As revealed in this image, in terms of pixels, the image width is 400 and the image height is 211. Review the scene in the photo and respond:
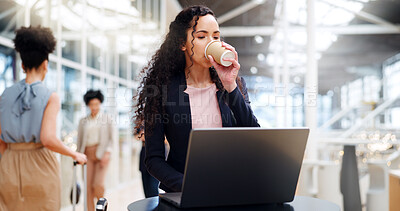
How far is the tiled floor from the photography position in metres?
4.95

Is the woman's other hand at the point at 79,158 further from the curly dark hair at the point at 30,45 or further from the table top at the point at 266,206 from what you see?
the table top at the point at 266,206

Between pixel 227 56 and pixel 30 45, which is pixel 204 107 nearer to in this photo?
pixel 227 56

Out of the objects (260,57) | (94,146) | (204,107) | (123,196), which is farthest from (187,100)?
(260,57)

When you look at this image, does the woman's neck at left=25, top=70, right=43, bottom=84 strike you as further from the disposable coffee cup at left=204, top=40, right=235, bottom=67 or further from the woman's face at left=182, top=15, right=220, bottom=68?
the disposable coffee cup at left=204, top=40, right=235, bottom=67

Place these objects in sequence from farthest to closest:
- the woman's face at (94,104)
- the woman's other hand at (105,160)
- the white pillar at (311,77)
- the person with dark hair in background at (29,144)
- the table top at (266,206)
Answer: the woman's face at (94,104) < the white pillar at (311,77) < the woman's other hand at (105,160) < the person with dark hair in background at (29,144) < the table top at (266,206)

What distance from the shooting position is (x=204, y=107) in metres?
1.28

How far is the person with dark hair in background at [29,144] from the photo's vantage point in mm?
1826

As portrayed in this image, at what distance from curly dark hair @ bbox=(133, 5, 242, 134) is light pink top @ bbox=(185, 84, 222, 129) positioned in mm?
49

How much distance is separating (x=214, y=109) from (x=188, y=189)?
46 cm

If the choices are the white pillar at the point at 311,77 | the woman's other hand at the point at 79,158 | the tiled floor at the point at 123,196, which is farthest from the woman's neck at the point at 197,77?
the tiled floor at the point at 123,196

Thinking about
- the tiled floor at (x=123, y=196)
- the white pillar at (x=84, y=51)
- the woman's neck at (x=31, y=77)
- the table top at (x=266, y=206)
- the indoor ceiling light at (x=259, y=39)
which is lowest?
the tiled floor at (x=123, y=196)

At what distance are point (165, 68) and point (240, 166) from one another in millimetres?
598

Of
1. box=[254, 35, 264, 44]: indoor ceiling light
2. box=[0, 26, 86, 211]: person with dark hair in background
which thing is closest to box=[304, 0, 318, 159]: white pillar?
box=[0, 26, 86, 211]: person with dark hair in background

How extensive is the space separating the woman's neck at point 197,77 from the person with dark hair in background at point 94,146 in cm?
280
